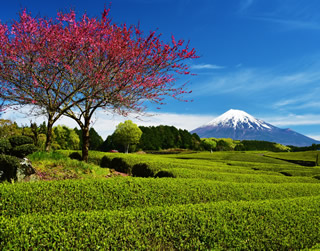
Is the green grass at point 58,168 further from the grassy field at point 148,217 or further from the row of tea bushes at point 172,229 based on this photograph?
the row of tea bushes at point 172,229

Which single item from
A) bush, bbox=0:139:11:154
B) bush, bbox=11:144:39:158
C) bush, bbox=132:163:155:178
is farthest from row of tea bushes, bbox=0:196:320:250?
bush, bbox=0:139:11:154

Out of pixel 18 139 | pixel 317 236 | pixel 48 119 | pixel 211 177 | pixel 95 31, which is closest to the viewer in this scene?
pixel 317 236

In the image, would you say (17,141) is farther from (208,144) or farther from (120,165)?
(208,144)

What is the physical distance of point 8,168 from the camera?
7680mm

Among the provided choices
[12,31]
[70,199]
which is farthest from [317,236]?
[12,31]

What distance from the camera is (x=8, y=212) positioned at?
514 centimetres

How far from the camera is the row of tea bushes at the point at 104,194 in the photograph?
528 centimetres

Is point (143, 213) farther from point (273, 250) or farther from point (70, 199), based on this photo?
point (273, 250)

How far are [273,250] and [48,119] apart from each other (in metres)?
14.0

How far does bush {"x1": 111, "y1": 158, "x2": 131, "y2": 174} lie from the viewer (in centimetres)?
1427

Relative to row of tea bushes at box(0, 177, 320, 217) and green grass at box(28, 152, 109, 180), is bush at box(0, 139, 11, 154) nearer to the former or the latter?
green grass at box(28, 152, 109, 180)

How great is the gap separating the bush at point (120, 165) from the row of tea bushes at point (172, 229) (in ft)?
30.0

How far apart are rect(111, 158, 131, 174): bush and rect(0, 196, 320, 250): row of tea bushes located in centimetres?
914

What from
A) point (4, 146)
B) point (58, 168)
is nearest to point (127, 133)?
point (58, 168)
